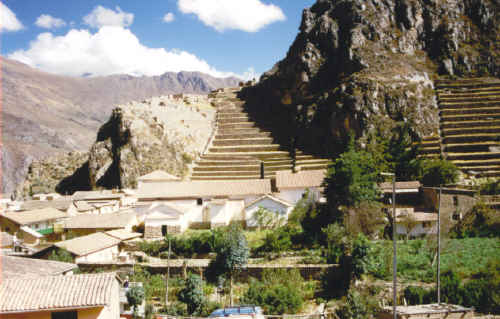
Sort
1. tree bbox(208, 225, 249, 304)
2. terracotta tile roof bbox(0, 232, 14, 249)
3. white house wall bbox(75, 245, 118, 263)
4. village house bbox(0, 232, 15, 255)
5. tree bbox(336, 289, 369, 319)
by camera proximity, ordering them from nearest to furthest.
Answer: tree bbox(336, 289, 369, 319), tree bbox(208, 225, 249, 304), white house wall bbox(75, 245, 118, 263), village house bbox(0, 232, 15, 255), terracotta tile roof bbox(0, 232, 14, 249)

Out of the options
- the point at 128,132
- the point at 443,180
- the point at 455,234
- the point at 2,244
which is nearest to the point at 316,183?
the point at 443,180

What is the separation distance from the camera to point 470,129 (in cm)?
5869

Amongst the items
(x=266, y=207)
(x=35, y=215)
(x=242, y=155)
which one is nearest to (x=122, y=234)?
(x=266, y=207)

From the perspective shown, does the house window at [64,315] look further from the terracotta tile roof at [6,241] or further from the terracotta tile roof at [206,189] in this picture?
the terracotta tile roof at [206,189]

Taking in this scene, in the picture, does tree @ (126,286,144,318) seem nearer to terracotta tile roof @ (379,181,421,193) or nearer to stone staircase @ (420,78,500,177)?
terracotta tile roof @ (379,181,421,193)

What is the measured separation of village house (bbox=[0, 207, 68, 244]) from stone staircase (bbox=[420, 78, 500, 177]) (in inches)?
1863

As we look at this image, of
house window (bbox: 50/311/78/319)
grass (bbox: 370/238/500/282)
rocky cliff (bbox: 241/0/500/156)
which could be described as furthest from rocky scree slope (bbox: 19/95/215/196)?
house window (bbox: 50/311/78/319)

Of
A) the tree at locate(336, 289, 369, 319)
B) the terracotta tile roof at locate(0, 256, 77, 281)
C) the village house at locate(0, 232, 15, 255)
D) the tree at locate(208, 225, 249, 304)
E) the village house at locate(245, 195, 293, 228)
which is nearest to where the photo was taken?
the tree at locate(336, 289, 369, 319)

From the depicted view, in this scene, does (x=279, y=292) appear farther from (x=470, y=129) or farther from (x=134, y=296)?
(x=470, y=129)

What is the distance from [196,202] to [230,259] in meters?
17.4

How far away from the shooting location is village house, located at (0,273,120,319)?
17.2 metres

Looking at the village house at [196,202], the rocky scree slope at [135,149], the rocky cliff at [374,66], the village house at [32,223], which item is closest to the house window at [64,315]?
the village house at [196,202]

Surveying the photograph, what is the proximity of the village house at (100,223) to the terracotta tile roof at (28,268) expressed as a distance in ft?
60.6

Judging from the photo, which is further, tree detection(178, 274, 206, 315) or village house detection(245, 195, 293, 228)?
village house detection(245, 195, 293, 228)
